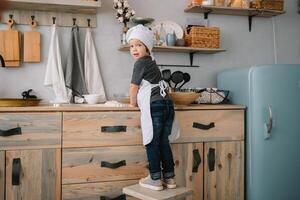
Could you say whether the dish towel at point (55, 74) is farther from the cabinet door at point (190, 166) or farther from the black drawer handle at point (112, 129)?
the cabinet door at point (190, 166)

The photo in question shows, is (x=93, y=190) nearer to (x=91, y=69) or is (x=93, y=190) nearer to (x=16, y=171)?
(x=16, y=171)

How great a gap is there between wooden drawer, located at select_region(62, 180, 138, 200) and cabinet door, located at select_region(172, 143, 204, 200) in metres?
Result: 0.36

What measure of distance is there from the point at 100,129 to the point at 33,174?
0.50 meters

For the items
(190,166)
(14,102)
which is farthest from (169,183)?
(14,102)

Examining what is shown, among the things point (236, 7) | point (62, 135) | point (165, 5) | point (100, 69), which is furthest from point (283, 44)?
point (62, 135)

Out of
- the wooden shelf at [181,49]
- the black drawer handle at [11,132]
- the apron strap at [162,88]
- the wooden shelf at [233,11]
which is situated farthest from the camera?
the wooden shelf at [233,11]

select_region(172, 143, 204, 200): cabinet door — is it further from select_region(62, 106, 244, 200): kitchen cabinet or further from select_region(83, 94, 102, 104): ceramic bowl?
select_region(83, 94, 102, 104): ceramic bowl

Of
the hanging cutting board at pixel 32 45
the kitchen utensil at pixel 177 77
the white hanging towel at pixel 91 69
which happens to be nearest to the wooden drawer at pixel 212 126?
the kitchen utensil at pixel 177 77

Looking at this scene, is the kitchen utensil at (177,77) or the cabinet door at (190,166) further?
the kitchen utensil at (177,77)

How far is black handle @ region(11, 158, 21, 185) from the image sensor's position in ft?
6.79

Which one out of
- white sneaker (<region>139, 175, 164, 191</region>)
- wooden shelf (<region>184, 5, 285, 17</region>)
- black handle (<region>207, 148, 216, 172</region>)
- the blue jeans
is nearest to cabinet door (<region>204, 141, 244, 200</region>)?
black handle (<region>207, 148, 216, 172</region>)

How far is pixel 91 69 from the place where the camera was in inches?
107

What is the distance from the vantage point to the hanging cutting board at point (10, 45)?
2533 mm

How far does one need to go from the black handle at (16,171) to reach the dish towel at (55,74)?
0.62 meters
